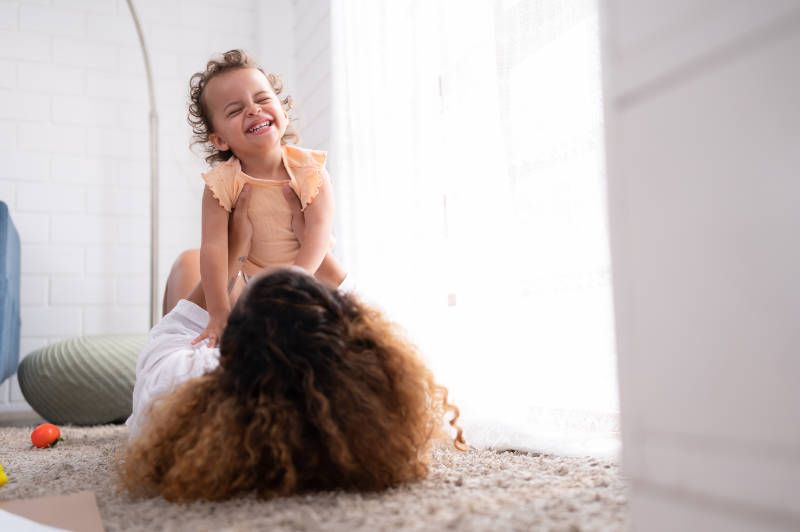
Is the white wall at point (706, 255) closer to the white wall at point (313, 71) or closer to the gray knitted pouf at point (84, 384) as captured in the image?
the gray knitted pouf at point (84, 384)

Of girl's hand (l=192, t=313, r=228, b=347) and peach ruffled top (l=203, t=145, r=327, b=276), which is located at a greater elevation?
peach ruffled top (l=203, t=145, r=327, b=276)

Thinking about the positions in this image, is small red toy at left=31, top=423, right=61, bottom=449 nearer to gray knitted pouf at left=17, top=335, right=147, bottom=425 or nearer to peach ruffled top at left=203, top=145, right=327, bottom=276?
gray knitted pouf at left=17, top=335, right=147, bottom=425

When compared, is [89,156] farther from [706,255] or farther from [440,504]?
[706,255]

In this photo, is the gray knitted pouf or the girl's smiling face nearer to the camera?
the girl's smiling face

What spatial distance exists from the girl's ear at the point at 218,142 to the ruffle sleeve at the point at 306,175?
15cm

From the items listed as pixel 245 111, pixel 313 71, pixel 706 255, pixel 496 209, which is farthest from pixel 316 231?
pixel 313 71

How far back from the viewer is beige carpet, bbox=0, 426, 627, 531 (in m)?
0.79

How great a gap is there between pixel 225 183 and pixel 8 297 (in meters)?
1.31

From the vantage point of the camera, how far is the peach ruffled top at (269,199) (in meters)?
1.63

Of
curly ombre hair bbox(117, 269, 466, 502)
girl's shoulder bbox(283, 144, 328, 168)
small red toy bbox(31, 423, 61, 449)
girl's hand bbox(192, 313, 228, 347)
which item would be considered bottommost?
small red toy bbox(31, 423, 61, 449)

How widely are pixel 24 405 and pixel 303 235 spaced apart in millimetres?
2094

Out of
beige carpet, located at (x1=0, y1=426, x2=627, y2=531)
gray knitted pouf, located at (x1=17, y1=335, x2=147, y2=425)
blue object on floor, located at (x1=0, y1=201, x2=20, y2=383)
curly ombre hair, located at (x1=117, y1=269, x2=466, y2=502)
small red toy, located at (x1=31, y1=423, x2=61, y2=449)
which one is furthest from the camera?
blue object on floor, located at (x1=0, y1=201, x2=20, y2=383)

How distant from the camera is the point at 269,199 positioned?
166cm

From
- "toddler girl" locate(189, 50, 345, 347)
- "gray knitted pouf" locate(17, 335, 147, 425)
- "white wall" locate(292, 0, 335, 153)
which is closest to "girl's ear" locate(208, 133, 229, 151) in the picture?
"toddler girl" locate(189, 50, 345, 347)
